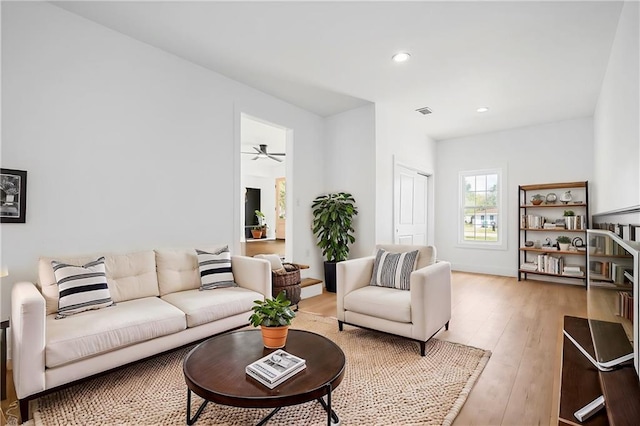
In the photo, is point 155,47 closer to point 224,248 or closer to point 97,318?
point 224,248

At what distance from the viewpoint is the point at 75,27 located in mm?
2703

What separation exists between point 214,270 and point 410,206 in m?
3.78

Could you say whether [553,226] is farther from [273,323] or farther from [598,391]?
[273,323]

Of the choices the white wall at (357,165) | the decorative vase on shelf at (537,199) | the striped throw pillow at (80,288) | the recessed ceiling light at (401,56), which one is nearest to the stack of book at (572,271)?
the decorative vase on shelf at (537,199)

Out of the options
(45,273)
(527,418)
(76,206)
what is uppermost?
(76,206)

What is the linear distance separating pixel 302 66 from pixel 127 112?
177 cm

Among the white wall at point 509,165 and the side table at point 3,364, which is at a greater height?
the white wall at point 509,165

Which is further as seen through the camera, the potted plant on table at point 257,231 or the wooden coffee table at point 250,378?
the potted plant on table at point 257,231

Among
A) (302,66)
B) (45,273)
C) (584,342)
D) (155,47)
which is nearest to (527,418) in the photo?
(584,342)

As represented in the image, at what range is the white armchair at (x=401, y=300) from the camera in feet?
8.31

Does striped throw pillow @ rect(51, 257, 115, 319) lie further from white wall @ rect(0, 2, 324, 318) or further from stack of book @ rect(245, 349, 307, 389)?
stack of book @ rect(245, 349, 307, 389)

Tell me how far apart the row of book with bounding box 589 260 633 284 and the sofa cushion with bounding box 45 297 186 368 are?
2497mm

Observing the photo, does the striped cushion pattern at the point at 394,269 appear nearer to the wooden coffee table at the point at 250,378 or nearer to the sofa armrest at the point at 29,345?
the wooden coffee table at the point at 250,378

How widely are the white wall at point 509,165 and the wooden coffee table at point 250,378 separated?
517cm
